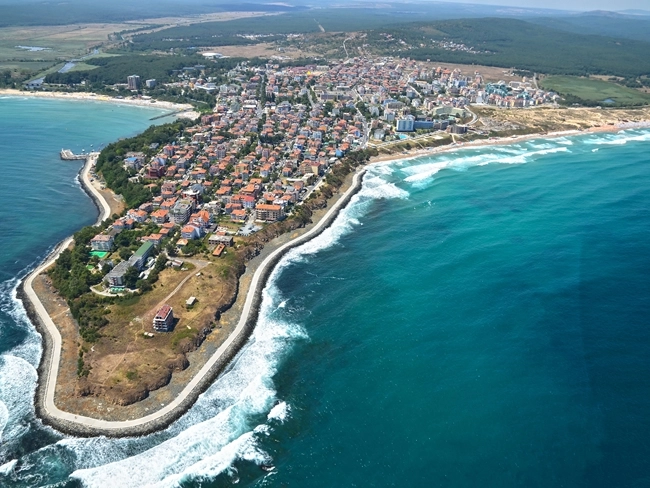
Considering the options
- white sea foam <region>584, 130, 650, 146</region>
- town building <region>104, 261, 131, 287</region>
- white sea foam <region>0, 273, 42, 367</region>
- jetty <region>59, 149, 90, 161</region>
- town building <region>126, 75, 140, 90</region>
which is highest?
town building <region>126, 75, 140, 90</region>

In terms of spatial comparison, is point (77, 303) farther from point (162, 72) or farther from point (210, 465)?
point (162, 72)

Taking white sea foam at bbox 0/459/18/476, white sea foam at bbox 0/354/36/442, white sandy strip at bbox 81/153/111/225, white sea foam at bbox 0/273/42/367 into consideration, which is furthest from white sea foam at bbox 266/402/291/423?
white sandy strip at bbox 81/153/111/225

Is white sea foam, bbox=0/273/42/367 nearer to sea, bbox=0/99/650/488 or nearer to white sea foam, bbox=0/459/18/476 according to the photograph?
sea, bbox=0/99/650/488

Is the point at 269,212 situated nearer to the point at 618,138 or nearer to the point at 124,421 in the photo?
the point at 124,421

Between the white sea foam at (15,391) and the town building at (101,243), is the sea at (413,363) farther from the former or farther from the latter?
the town building at (101,243)

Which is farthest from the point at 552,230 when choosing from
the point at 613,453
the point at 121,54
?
the point at 121,54
